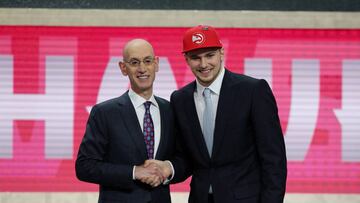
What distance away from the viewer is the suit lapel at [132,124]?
3928 mm

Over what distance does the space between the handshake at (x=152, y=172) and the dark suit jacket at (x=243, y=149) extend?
8.1 inches

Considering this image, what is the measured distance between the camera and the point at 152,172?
386 cm

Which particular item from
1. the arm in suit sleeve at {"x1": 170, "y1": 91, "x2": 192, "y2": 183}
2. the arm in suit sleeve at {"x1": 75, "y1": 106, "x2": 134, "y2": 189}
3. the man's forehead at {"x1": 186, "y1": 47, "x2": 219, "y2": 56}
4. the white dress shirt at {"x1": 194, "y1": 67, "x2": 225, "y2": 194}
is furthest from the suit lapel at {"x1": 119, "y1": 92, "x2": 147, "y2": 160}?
the man's forehead at {"x1": 186, "y1": 47, "x2": 219, "y2": 56}

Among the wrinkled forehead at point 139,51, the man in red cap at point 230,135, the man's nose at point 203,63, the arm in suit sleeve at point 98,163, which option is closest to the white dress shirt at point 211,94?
the man in red cap at point 230,135

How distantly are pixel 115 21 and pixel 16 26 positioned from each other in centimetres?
111

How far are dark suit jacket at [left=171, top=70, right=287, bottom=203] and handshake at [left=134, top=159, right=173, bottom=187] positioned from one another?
207 mm

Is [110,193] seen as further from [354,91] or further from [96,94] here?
[354,91]

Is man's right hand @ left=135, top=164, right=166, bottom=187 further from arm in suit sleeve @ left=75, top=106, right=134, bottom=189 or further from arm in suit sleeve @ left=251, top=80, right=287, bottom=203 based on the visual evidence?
arm in suit sleeve @ left=251, top=80, right=287, bottom=203

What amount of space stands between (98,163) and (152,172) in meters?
0.33

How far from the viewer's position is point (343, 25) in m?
7.45

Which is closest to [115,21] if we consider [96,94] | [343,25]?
[96,94]

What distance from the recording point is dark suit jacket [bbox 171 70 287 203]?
3693 mm

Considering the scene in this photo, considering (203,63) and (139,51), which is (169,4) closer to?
(139,51)

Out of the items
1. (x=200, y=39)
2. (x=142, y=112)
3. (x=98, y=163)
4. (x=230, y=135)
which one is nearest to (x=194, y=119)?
(x=230, y=135)
